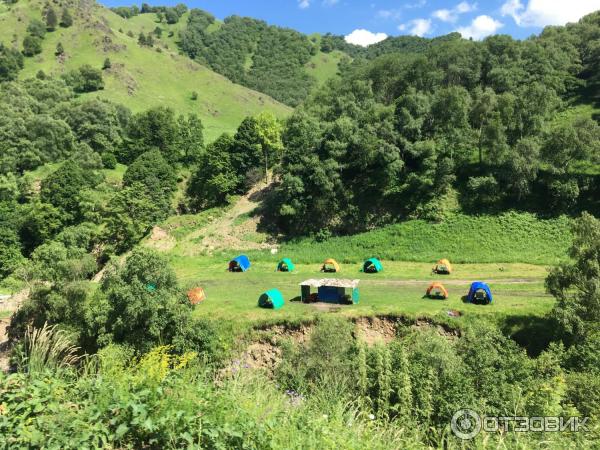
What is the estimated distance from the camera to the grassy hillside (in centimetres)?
11050

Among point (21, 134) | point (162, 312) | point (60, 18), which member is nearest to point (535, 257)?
point (162, 312)

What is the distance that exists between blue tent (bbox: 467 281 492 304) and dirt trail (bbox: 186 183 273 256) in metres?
28.1

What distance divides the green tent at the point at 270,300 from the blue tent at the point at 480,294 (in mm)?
14604

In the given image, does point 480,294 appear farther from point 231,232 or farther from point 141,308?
point 231,232

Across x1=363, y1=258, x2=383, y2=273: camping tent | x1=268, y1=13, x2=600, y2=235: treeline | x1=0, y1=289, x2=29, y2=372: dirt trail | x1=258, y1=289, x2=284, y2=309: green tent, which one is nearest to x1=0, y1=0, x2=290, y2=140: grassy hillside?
x1=268, y1=13, x2=600, y2=235: treeline

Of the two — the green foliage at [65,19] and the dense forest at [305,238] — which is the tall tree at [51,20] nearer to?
the green foliage at [65,19]

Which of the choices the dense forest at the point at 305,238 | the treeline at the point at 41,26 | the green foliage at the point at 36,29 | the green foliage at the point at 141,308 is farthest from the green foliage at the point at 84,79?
the green foliage at the point at 141,308

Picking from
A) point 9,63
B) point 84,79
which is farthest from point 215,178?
point 9,63

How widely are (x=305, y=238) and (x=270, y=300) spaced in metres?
22.2

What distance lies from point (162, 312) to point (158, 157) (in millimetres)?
47228

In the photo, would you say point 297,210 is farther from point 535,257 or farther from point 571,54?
point 571,54

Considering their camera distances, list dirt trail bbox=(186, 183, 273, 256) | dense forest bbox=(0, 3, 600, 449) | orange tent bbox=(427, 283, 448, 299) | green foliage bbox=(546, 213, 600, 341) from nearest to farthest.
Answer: dense forest bbox=(0, 3, 600, 449), green foliage bbox=(546, 213, 600, 341), orange tent bbox=(427, 283, 448, 299), dirt trail bbox=(186, 183, 273, 256)

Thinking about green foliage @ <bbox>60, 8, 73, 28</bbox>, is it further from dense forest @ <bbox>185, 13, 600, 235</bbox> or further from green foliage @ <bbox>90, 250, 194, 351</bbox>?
green foliage @ <bbox>90, 250, 194, 351</bbox>

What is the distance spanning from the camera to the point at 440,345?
59.5 feet
